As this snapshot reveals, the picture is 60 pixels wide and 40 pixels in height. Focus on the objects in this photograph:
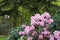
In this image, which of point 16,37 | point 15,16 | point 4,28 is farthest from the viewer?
point 4,28

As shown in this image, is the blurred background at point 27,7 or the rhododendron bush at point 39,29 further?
the blurred background at point 27,7

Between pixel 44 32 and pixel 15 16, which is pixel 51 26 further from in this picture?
pixel 15 16

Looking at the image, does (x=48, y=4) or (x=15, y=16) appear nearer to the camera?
(x=48, y=4)

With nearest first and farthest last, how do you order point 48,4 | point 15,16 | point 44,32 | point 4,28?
point 44,32, point 48,4, point 15,16, point 4,28

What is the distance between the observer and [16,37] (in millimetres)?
4805

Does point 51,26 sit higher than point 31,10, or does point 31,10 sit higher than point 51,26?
point 51,26

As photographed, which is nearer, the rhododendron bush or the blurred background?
the rhododendron bush

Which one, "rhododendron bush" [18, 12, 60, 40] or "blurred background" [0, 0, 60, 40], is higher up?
"rhododendron bush" [18, 12, 60, 40]

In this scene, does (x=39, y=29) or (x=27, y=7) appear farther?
(x=27, y=7)

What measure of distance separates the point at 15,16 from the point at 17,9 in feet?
2.72

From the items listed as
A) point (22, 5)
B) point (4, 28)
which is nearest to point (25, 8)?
point (22, 5)

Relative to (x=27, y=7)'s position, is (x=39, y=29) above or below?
above

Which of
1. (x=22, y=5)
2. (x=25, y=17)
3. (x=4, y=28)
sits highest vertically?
(x=22, y=5)

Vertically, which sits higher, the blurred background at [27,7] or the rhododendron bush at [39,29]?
the rhododendron bush at [39,29]
